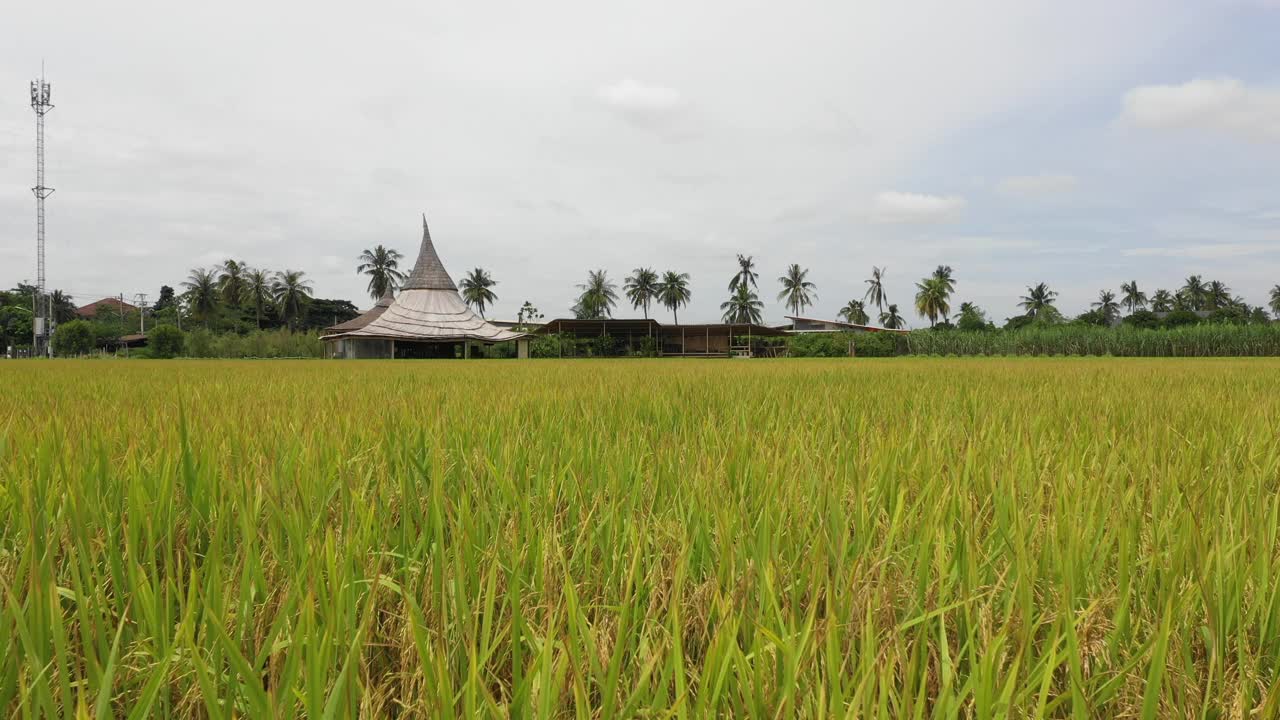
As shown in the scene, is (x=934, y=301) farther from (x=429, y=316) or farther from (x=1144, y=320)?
(x=429, y=316)

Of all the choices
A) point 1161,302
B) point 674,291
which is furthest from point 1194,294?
point 674,291

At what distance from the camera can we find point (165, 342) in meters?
40.0

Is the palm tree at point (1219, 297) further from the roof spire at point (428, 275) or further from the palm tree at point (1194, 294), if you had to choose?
the roof spire at point (428, 275)

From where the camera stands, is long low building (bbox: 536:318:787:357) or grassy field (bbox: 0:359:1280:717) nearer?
grassy field (bbox: 0:359:1280:717)

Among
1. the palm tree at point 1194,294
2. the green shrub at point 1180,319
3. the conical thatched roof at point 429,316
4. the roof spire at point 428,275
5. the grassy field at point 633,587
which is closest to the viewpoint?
the grassy field at point 633,587

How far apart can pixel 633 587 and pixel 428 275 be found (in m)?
50.6

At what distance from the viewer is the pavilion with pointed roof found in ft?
140

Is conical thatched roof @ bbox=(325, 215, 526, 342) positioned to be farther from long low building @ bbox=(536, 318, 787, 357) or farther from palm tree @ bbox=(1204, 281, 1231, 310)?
Answer: palm tree @ bbox=(1204, 281, 1231, 310)

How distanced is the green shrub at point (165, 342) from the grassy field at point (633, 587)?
155 ft

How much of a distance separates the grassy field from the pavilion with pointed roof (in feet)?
131

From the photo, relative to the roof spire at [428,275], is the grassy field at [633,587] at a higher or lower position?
lower

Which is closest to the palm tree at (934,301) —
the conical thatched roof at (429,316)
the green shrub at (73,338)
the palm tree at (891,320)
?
the palm tree at (891,320)

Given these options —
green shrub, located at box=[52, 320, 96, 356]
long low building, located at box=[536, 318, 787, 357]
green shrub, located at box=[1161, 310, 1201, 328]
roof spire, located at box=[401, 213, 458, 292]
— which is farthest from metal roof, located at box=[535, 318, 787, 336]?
green shrub, located at box=[1161, 310, 1201, 328]

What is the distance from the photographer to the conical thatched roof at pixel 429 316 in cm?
4306
